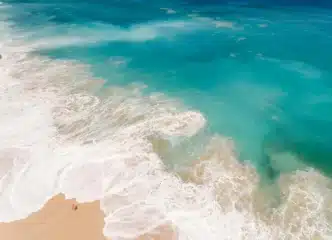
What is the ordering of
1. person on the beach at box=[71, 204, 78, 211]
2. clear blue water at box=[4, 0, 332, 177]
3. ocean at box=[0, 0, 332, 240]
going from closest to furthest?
person on the beach at box=[71, 204, 78, 211] → ocean at box=[0, 0, 332, 240] → clear blue water at box=[4, 0, 332, 177]

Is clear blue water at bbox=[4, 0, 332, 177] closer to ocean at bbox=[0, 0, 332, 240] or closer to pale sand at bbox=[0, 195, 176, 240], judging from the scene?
ocean at bbox=[0, 0, 332, 240]

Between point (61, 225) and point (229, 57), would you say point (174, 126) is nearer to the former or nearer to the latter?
point (61, 225)

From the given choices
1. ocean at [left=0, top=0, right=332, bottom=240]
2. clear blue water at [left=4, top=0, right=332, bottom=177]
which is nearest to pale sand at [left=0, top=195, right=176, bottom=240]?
ocean at [left=0, top=0, right=332, bottom=240]

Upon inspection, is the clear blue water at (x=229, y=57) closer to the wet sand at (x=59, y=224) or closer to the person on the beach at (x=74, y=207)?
the wet sand at (x=59, y=224)

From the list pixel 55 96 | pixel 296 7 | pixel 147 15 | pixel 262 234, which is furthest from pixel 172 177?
pixel 296 7

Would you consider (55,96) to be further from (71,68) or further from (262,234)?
(262,234)

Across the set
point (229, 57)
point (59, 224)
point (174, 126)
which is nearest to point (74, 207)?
point (59, 224)
